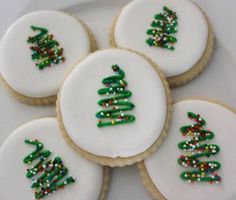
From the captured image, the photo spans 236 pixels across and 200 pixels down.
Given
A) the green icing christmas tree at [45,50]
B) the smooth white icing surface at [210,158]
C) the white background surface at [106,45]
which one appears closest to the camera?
the smooth white icing surface at [210,158]

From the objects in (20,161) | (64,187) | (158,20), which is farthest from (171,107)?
(20,161)

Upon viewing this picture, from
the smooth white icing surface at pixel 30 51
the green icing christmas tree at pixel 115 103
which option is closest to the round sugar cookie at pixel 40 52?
the smooth white icing surface at pixel 30 51

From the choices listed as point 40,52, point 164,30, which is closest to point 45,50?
point 40,52

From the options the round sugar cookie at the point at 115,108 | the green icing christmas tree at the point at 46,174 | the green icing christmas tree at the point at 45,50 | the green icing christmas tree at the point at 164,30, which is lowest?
the green icing christmas tree at the point at 46,174

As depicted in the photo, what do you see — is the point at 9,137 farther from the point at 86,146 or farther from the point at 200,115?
the point at 200,115

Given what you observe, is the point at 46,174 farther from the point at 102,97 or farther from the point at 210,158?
the point at 210,158

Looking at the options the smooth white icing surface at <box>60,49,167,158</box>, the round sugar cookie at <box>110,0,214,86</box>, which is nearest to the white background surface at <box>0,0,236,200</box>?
the round sugar cookie at <box>110,0,214,86</box>

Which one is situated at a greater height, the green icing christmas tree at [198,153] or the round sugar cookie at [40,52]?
the round sugar cookie at [40,52]

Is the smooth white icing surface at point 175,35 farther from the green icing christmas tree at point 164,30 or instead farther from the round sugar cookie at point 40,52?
the round sugar cookie at point 40,52
